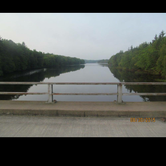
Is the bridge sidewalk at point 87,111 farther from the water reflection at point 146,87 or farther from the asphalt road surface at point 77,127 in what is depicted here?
the water reflection at point 146,87

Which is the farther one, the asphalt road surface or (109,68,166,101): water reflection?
(109,68,166,101): water reflection

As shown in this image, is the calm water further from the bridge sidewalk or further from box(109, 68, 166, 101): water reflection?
the bridge sidewalk

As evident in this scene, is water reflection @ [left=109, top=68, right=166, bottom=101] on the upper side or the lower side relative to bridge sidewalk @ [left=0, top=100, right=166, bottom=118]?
lower

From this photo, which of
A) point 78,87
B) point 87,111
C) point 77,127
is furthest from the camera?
point 78,87

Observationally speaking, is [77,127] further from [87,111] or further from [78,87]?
[78,87]

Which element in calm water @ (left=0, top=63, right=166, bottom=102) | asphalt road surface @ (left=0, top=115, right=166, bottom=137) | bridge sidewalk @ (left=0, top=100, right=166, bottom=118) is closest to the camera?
asphalt road surface @ (left=0, top=115, right=166, bottom=137)

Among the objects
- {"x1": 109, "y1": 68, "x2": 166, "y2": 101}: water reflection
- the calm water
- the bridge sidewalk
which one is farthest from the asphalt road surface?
{"x1": 109, "y1": 68, "x2": 166, "y2": 101}: water reflection

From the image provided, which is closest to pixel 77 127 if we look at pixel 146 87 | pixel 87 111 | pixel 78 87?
pixel 87 111

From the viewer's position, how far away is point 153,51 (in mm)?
49094

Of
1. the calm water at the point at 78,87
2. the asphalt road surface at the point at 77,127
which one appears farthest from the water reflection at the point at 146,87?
the asphalt road surface at the point at 77,127

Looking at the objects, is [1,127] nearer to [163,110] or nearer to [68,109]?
[68,109]

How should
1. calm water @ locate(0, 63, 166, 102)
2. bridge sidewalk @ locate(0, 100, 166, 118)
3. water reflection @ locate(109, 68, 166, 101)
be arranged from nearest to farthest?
bridge sidewalk @ locate(0, 100, 166, 118) < calm water @ locate(0, 63, 166, 102) < water reflection @ locate(109, 68, 166, 101)

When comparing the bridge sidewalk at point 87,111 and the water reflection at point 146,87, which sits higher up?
the bridge sidewalk at point 87,111

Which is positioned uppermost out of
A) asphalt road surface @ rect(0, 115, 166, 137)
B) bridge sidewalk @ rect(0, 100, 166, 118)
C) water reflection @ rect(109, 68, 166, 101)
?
bridge sidewalk @ rect(0, 100, 166, 118)
